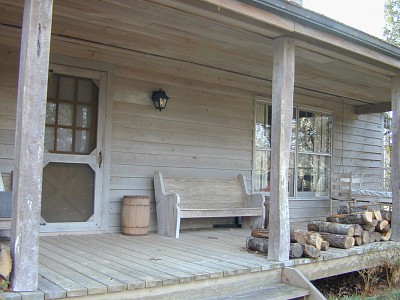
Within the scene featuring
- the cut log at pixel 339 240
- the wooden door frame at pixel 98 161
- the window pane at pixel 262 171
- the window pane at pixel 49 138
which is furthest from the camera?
the window pane at pixel 262 171

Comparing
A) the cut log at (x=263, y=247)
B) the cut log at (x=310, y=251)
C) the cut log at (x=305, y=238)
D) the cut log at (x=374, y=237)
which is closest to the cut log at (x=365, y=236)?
the cut log at (x=374, y=237)

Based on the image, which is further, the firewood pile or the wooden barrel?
the wooden barrel

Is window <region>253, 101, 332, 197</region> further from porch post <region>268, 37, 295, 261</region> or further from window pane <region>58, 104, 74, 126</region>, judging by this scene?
window pane <region>58, 104, 74, 126</region>

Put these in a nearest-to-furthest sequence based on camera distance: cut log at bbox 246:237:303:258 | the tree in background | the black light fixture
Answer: cut log at bbox 246:237:303:258
the black light fixture
the tree in background

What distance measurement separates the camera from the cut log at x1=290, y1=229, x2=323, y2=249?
4434 millimetres

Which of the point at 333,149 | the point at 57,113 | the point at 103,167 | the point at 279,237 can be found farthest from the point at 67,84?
the point at 333,149

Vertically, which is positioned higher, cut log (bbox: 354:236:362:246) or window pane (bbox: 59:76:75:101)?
window pane (bbox: 59:76:75:101)

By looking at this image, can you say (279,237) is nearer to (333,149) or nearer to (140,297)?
(140,297)

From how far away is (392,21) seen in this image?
59.0 feet

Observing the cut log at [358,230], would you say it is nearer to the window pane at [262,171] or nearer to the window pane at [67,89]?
the window pane at [262,171]

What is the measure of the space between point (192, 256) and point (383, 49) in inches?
122

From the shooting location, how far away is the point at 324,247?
15.4 ft

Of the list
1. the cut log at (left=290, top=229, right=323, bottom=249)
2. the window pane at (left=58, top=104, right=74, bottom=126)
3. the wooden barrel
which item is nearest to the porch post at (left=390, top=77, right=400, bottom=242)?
the cut log at (left=290, top=229, right=323, bottom=249)

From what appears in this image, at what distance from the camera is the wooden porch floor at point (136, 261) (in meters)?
2.99
